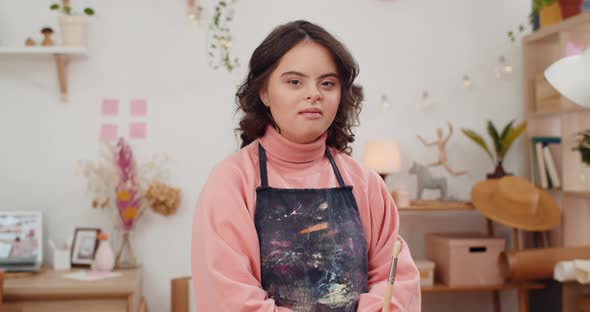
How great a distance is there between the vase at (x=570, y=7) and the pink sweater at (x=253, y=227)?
2.35 metres

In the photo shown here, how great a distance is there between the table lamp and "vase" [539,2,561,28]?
107cm

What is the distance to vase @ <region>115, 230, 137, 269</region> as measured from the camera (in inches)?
136

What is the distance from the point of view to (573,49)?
11.1 feet

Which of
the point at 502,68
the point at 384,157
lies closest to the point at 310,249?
the point at 384,157

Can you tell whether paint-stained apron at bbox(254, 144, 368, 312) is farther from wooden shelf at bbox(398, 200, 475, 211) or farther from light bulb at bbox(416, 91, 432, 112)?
light bulb at bbox(416, 91, 432, 112)

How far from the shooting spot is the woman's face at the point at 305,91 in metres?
1.49

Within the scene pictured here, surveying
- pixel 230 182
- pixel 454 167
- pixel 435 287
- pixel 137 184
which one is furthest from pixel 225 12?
pixel 230 182

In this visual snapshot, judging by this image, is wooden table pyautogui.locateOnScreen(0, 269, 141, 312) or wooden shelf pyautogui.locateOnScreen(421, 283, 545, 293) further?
wooden shelf pyautogui.locateOnScreen(421, 283, 545, 293)

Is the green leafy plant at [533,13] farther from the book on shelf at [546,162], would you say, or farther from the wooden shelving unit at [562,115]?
the book on shelf at [546,162]

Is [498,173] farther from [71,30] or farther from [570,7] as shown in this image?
[71,30]

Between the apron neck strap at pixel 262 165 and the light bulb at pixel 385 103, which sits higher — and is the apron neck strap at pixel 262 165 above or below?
below

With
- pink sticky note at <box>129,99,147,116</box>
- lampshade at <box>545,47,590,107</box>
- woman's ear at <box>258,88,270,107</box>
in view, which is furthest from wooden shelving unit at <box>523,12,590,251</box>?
woman's ear at <box>258,88,270,107</box>

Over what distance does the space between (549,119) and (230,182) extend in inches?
115

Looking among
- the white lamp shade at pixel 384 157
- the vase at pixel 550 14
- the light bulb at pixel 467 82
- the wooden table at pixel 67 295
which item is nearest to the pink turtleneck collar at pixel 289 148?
the wooden table at pixel 67 295
